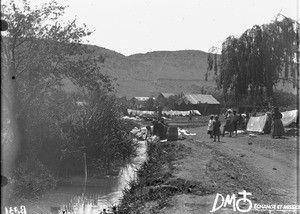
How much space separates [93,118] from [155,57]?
125911mm

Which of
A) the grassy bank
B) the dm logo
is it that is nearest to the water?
the grassy bank

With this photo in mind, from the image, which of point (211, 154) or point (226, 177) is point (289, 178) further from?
point (211, 154)

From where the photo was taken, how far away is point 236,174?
36.1ft

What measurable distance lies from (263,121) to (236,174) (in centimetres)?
1487

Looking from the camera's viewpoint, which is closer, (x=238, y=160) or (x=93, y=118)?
(x=238, y=160)

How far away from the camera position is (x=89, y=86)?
74.4ft

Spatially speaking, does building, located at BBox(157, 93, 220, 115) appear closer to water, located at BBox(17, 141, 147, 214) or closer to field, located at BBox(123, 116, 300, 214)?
field, located at BBox(123, 116, 300, 214)

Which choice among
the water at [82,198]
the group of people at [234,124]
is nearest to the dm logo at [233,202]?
the water at [82,198]

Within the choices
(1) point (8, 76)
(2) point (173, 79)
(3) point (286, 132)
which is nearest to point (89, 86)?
(1) point (8, 76)

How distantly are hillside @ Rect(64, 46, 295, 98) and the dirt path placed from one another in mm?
77142

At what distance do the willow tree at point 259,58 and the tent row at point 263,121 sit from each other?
2.50 metres

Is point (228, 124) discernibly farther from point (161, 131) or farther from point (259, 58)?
point (259, 58)

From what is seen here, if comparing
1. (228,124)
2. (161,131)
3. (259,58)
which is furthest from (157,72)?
(161,131)

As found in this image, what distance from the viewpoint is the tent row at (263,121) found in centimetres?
2483
